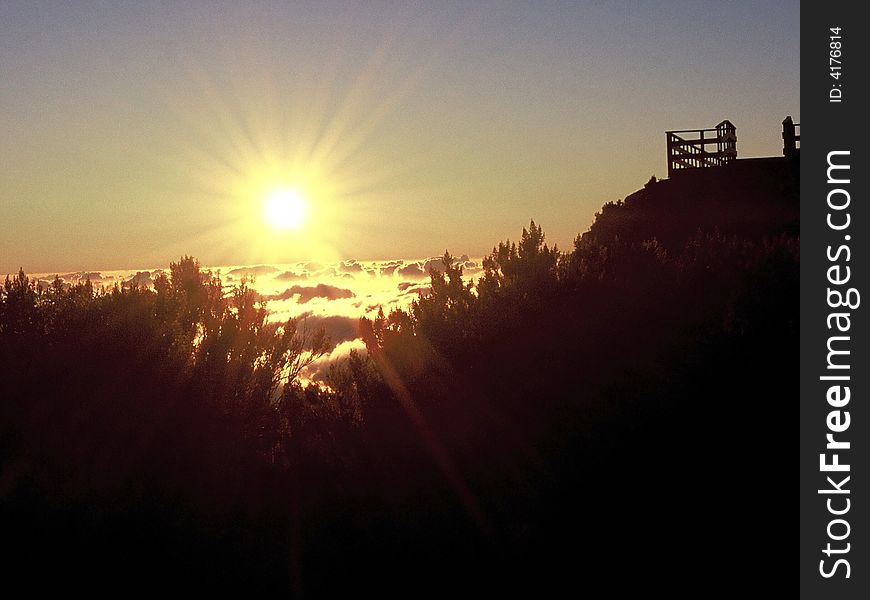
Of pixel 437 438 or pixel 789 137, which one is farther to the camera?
pixel 789 137

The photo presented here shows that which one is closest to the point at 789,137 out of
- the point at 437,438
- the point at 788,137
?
the point at 788,137

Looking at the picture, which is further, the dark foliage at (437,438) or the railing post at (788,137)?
the railing post at (788,137)

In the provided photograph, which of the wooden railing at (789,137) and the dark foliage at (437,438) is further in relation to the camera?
the wooden railing at (789,137)

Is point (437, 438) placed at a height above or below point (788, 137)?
below

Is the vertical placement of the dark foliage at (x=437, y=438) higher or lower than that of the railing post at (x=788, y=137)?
lower

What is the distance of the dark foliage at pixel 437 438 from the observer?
36.1 feet

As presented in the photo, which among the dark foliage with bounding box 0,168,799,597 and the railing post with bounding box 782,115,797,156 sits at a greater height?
the railing post with bounding box 782,115,797,156

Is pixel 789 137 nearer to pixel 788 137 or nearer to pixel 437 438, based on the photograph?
pixel 788 137

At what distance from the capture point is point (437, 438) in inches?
531

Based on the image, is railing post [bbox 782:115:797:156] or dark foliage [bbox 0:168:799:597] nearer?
dark foliage [bbox 0:168:799:597]

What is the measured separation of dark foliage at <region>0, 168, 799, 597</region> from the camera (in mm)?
11008
